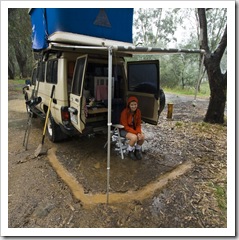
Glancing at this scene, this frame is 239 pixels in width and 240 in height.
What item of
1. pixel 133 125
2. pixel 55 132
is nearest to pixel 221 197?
pixel 133 125

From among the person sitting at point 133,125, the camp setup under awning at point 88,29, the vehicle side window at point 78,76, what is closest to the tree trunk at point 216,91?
the camp setup under awning at point 88,29

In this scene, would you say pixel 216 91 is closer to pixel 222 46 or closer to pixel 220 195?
pixel 222 46

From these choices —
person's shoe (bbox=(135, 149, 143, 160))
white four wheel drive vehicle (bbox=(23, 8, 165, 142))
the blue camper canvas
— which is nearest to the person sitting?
person's shoe (bbox=(135, 149, 143, 160))

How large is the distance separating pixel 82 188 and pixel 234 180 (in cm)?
239

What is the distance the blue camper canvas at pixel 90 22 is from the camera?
3379 mm

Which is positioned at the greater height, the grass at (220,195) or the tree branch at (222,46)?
the tree branch at (222,46)

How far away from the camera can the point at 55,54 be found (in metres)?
4.24

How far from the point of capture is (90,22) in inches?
141

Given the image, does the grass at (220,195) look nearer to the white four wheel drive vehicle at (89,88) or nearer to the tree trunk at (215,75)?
the white four wheel drive vehicle at (89,88)

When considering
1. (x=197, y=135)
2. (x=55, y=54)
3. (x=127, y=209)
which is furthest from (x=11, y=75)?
(x=127, y=209)

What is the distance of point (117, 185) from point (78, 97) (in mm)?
1647

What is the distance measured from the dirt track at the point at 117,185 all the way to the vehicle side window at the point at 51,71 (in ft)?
5.06

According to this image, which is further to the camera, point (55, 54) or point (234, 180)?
point (55, 54)

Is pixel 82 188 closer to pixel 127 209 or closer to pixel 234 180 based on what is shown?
pixel 127 209
